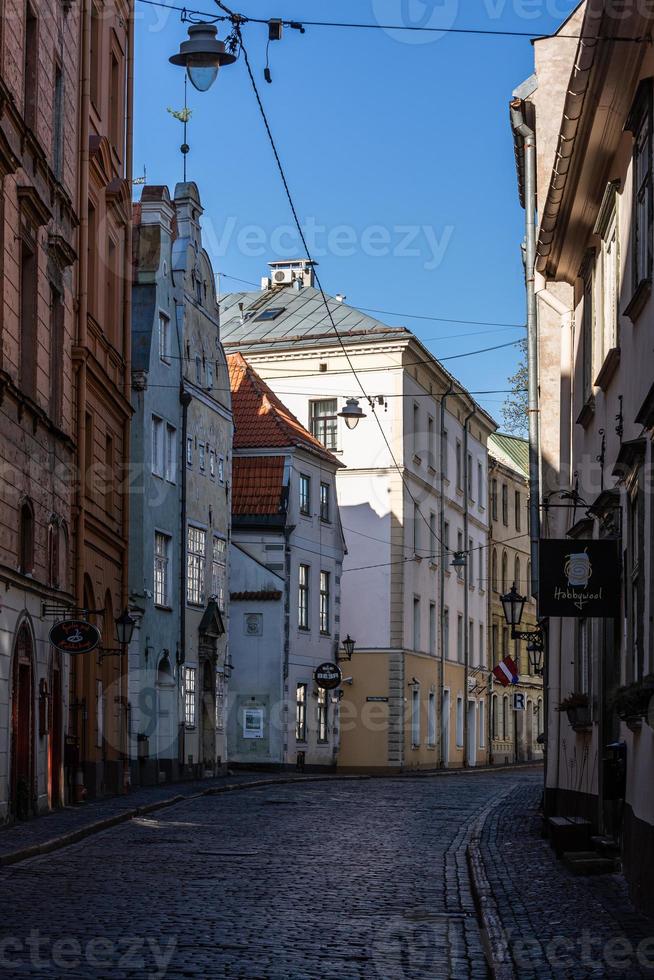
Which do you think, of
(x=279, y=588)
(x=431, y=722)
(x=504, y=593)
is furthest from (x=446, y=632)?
(x=279, y=588)

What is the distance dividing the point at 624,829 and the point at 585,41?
257 inches

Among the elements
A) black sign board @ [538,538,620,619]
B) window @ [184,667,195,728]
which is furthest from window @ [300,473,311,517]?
black sign board @ [538,538,620,619]

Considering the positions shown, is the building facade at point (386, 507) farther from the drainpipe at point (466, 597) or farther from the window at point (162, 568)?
the window at point (162, 568)

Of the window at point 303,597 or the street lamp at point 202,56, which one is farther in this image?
the window at point 303,597

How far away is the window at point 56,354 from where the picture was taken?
2502cm

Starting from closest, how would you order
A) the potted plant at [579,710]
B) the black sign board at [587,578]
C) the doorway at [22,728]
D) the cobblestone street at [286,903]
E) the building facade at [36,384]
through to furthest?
the cobblestone street at [286,903]
the black sign board at [587,578]
the potted plant at [579,710]
the building facade at [36,384]
the doorway at [22,728]

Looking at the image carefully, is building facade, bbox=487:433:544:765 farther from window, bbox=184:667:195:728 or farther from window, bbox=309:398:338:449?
window, bbox=184:667:195:728

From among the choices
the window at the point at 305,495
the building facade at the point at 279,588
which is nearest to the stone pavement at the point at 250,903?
the building facade at the point at 279,588

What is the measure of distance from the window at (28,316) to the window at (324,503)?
86.5ft

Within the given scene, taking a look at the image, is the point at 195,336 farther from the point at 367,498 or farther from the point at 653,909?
the point at 653,909

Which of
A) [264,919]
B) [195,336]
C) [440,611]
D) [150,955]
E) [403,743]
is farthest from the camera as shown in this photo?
[440,611]

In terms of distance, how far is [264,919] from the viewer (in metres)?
11.6

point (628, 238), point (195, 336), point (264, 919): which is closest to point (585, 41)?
point (628, 238)

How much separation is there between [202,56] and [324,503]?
31975 mm
